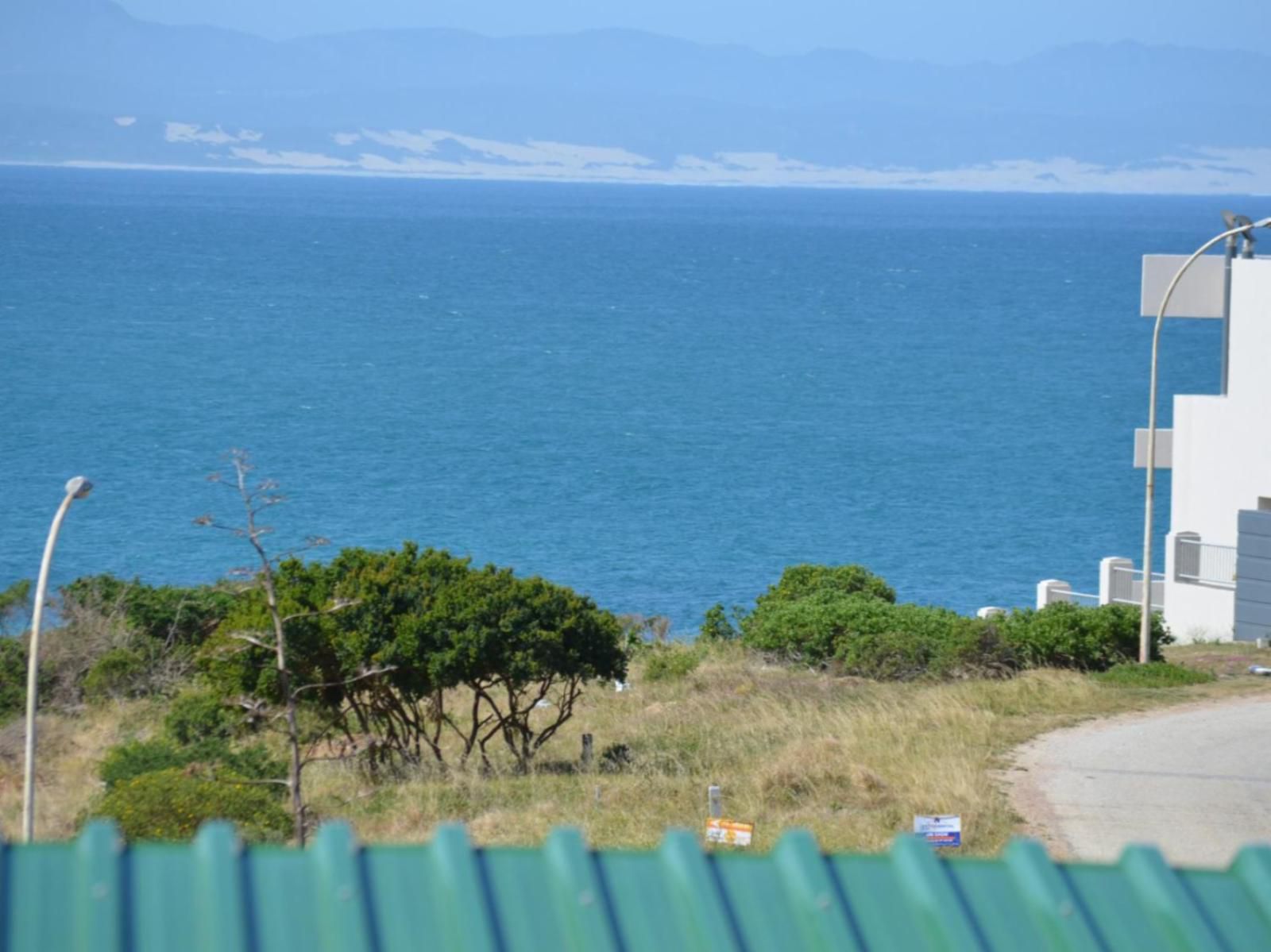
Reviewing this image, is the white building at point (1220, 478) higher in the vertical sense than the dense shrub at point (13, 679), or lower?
higher

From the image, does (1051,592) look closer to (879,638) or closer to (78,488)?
(879,638)

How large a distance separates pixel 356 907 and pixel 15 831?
34.2 ft

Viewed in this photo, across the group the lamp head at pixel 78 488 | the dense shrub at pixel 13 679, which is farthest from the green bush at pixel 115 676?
the lamp head at pixel 78 488

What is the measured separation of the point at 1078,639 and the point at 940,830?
31.0ft

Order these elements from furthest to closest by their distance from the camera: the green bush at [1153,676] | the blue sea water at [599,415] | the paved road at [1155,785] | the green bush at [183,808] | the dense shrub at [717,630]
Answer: the blue sea water at [599,415] < the dense shrub at [717,630] < the green bush at [1153,676] < the paved road at [1155,785] < the green bush at [183,808]

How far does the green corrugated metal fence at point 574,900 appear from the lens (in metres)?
3.27

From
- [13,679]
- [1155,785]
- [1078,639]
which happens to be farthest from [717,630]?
[1155,785]

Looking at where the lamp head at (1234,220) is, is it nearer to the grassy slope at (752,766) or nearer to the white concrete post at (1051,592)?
the white concrete post at (1051,592)

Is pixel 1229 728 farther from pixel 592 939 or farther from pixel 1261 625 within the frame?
pixel 592 939

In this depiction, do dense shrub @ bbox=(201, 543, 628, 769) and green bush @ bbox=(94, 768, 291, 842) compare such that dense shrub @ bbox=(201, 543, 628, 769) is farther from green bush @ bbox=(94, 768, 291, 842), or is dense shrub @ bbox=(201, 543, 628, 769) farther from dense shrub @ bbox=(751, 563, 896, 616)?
dense shrub @ bbox=(751, 563, 896, 616)

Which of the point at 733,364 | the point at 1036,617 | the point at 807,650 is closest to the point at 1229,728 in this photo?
the point at 1036,617

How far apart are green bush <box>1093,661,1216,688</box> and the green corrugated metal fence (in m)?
14.0

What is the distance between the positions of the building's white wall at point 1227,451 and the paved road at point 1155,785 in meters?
10.1

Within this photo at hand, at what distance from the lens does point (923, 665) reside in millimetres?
19406
